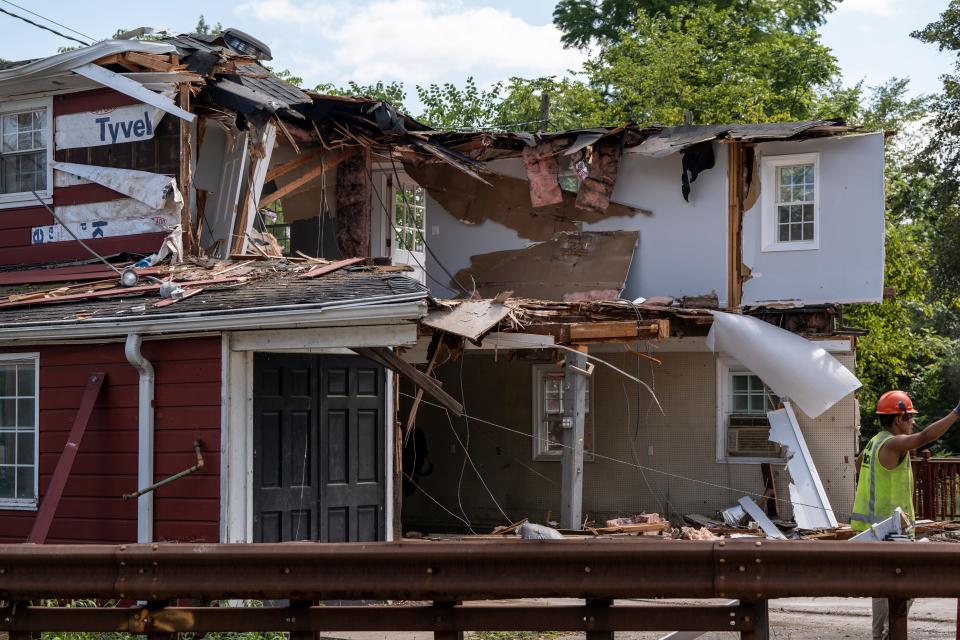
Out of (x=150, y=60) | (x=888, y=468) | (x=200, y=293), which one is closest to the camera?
(x=888, y=468)

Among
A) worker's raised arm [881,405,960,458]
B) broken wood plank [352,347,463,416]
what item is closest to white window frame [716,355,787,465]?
broken wood plank [352,347,463,416]

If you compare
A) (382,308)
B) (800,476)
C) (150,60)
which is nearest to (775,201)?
(800,476)

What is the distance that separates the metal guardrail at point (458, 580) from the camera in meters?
5.22

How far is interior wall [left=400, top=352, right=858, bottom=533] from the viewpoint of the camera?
56.3 ft

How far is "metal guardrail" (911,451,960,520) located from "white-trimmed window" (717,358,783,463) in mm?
2838

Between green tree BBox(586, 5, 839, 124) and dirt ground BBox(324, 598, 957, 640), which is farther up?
green tree BBox(586, 5, 839, 124)

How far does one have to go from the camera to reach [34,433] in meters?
11.4

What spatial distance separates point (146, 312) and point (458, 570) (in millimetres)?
5913

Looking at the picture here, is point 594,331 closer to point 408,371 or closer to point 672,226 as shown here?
point 408,371

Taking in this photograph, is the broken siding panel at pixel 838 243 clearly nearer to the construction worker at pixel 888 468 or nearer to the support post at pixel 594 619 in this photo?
the construction worker at pixel 888 468

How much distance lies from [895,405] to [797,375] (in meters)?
8.97

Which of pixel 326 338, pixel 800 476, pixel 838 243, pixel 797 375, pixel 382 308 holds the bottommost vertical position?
pixel 800 476

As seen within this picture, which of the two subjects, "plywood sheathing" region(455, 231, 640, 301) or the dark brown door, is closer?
the dark brown door

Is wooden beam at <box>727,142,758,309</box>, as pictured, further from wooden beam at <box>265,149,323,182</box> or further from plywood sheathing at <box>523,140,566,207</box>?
wooden beam at <box>265,149,323,182</box>
